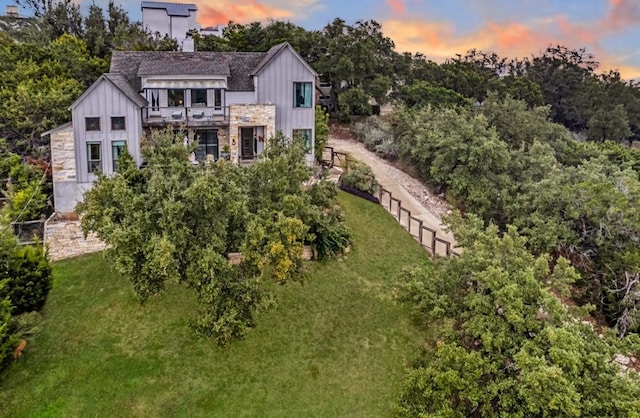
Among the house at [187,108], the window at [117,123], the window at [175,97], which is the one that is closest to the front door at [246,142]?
the house at [187,108]

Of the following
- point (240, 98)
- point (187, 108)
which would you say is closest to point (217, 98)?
point (240, 98)

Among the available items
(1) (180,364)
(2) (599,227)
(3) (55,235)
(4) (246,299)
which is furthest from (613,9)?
(3) (55,235)

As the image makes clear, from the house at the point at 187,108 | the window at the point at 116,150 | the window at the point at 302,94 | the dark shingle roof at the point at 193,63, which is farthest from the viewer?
the window at the point at 302,94

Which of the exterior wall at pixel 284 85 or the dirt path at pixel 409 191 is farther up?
the exterior wall at pixel 284 85

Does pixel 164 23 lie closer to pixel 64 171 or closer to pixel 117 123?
pixel 117 123

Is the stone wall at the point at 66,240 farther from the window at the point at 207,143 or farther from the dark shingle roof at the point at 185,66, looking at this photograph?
the dark shingle roof at the point at 185,66

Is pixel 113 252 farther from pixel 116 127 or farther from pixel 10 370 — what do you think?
pixel 116 127

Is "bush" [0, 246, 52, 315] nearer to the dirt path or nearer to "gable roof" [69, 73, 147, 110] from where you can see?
"gable roof" [69, 73, 147, 110]
